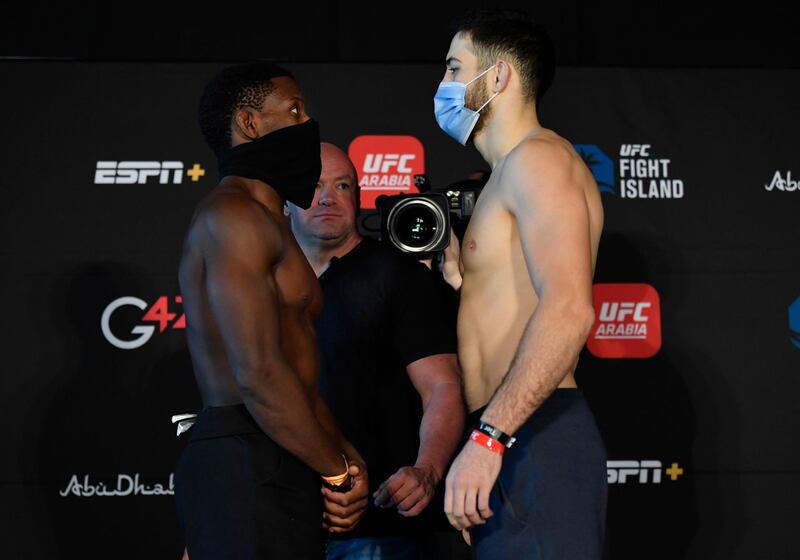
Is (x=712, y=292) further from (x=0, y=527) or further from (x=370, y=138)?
(x=0, y=527)

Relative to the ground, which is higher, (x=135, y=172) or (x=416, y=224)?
(x=135, y=172)

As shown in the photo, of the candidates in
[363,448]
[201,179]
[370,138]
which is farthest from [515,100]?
[201,179]

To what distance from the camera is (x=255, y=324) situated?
4.92 ft

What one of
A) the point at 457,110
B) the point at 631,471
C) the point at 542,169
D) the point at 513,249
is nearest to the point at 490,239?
the point at 513,249

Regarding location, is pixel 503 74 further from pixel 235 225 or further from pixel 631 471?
pixel 631 471

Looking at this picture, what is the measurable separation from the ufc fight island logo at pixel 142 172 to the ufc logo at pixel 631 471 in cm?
162

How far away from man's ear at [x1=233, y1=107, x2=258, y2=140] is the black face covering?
0.02m

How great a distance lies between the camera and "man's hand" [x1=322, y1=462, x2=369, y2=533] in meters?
1.63

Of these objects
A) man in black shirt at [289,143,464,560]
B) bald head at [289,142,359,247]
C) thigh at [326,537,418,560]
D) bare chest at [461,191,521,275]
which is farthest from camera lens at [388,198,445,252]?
thigh at [326,537,418,560]

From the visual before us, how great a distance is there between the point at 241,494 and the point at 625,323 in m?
1.72

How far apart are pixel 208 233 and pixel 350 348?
2.47 feet

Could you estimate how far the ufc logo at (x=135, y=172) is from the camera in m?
2.90

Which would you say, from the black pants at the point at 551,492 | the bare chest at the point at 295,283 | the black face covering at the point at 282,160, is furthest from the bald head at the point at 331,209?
the black pants at the point at 551,492

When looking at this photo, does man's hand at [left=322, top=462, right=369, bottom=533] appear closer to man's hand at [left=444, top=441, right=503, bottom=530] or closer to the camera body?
man's hand at [left=444, top=441, right=503, bottom=530]
